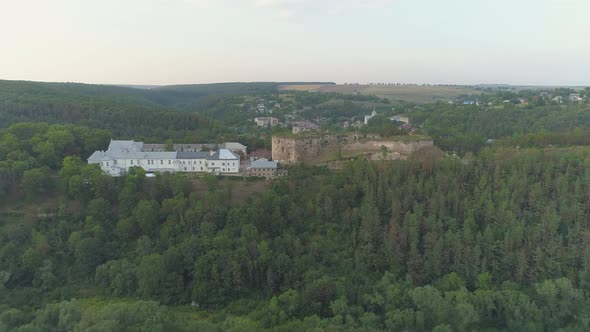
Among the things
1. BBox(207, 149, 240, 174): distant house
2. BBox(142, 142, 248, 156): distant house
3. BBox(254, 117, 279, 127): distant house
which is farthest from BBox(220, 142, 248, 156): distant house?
BBox(254, 117, 279, 127): distant house

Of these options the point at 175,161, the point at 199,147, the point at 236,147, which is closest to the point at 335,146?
the point at 236,147

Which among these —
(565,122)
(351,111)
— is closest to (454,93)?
(351,111)

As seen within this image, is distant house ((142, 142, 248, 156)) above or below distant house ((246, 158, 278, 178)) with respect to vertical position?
above

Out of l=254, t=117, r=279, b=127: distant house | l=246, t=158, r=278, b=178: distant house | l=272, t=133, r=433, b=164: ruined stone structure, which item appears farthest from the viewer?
l=254, t=117, r=279, b=127: distant house

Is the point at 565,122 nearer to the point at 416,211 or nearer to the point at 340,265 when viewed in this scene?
the point at 416,211

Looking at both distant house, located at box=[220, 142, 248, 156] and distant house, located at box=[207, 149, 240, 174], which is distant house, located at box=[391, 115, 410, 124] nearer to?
distant house, located at box=[220, 142, 248, 156]

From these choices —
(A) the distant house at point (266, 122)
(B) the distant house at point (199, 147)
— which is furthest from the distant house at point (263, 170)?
(A) the distant house at point (266, 122)

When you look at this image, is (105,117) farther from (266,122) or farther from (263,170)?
(266,122)

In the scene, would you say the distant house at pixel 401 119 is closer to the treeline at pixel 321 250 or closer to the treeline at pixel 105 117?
the treeline at pixel 105 117
